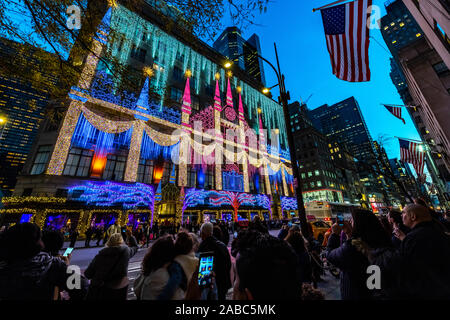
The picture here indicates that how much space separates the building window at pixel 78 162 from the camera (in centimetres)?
1817

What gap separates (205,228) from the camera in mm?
3943

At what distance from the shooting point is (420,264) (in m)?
2.03

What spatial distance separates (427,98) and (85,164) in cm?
3710

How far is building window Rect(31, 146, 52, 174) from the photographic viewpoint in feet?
56.6

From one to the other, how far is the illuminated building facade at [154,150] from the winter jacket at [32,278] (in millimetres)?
11770

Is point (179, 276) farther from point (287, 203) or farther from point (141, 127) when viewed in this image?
point (287, 203)

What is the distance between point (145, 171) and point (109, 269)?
71.4ft

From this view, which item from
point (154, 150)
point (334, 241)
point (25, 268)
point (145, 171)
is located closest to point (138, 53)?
point (154, 150)

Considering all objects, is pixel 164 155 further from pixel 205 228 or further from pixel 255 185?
pixel 205 228

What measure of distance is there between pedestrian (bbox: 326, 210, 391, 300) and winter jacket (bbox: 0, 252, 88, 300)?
168 inches

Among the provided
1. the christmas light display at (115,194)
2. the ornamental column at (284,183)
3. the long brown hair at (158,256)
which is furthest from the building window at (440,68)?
the christmas light display at (115,194)

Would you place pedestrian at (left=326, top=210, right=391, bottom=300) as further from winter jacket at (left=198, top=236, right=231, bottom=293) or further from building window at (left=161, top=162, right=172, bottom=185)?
building window at (left=161, top=162, right=172, bottom=185)

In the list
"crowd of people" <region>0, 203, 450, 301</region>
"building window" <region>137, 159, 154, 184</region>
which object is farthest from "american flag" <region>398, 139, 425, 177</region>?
"building window" <region>137, 159, 154, 184</region>

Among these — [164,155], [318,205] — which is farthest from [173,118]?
[318,205]
